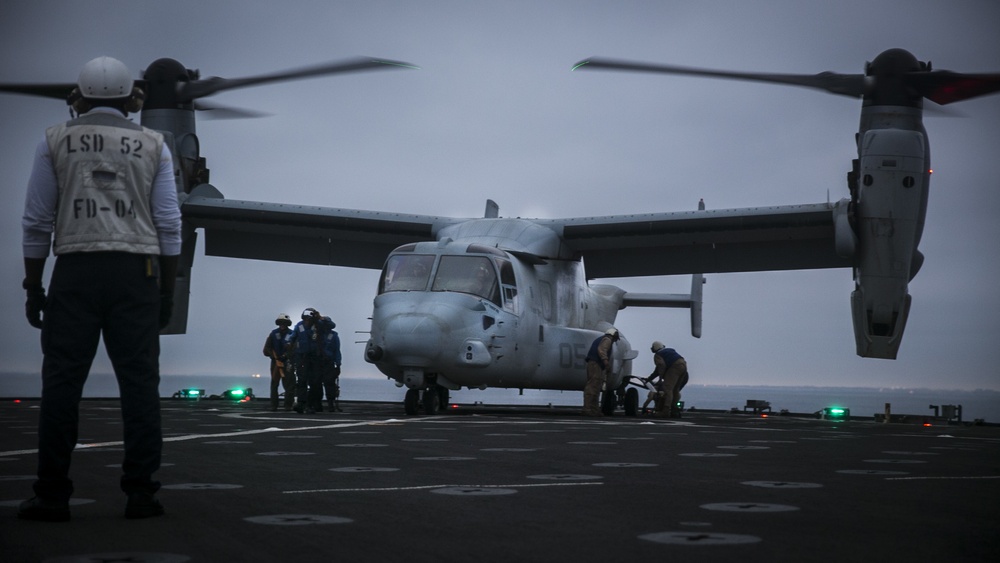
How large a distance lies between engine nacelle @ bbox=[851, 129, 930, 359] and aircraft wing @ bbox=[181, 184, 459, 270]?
7.99 meters

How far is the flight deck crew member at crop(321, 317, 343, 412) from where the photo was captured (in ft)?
58.8

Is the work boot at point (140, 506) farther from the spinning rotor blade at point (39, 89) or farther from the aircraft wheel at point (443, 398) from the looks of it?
the spinning rotor blade at point (39, 89)

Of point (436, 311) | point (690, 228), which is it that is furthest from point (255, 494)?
point (690, 228)

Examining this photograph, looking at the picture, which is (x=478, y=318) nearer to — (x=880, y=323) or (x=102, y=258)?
(x=880, y=323)

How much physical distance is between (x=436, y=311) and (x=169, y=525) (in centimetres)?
1205

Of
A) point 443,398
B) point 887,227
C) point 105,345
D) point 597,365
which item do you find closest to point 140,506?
point 105,345

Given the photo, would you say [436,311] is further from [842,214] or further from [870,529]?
[870,529]

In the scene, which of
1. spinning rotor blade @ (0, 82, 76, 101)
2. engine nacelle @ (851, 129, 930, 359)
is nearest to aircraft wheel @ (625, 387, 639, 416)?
engine nacelle @ (851, 129, 930, 359)

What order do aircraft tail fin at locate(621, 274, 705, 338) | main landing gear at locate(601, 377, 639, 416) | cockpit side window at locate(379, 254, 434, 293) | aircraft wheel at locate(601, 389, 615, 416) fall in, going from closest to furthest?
cockpit side window at locate(379, 254, 434, 293) → aircraft wheel at locate(601, 389, 615, 416) → main landing gear at locate(601, 377, 639, 416) → aircraft tail fin at locate(621, 274, 705, 338)

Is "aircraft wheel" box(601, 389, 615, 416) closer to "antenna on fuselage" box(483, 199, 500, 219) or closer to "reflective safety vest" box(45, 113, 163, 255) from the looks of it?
"antenna on fuselage" box(483, 199, 500, 219)

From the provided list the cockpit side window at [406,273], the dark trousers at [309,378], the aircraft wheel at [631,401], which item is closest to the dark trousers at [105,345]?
the cockpit side window at [406,273]

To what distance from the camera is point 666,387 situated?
19.1 metres

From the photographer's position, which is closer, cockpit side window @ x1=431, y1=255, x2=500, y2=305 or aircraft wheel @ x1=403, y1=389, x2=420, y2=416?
→ aircraft wheel @ x1=403, y1=389, x2=420, y2=416

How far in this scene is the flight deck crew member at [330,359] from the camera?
58.8 ft
